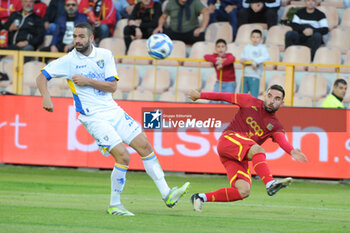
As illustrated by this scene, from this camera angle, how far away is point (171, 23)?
56.7 feet

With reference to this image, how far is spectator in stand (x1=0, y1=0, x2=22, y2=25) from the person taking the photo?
18719 millimetres

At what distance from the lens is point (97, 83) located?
8602mm

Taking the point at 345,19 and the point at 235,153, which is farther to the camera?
the point at 345,19

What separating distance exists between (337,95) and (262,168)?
5.98 meters

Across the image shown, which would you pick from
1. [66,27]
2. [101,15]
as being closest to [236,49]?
[101,15]

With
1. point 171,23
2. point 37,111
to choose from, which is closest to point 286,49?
point 171,23

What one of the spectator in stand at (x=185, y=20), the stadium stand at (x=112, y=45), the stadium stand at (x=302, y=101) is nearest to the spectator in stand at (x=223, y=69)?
the stadium stand at (x=302, y=101)

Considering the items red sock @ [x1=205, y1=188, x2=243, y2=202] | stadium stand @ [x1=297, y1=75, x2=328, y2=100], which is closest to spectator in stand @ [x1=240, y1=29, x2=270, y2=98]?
stadium stand @ [x1=297, y1=75, x2=328, y2=100]

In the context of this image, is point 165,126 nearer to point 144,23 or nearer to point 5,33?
point 144,23

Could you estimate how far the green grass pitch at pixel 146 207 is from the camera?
7.55 meters

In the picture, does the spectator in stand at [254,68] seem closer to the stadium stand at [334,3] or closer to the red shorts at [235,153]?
the stadium stand at [334,3]

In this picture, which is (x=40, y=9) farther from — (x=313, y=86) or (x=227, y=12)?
(x=313, y=86)

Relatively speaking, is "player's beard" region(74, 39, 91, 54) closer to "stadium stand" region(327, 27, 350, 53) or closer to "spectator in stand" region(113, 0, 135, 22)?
"stadium stand" region(327, 27, 350, 53)

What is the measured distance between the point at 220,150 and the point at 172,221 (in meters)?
1.34
